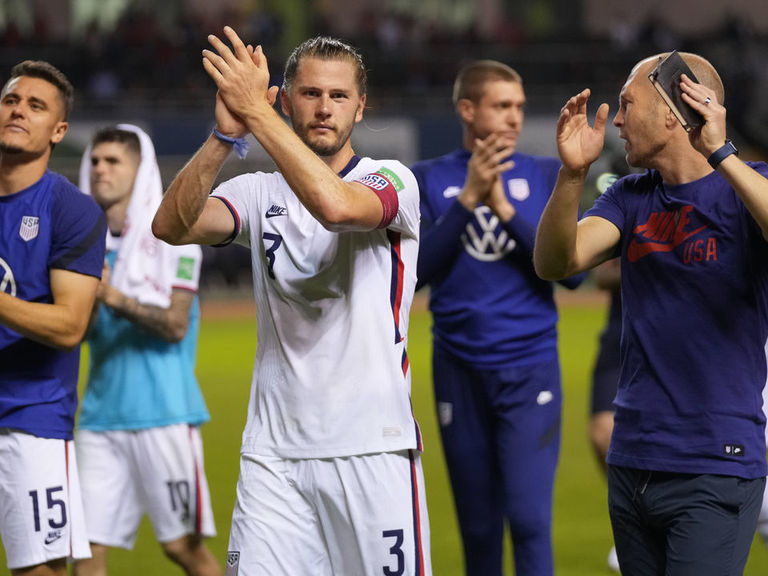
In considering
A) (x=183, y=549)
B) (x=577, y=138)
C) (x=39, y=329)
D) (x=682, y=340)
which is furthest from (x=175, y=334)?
(x=682, y=340)

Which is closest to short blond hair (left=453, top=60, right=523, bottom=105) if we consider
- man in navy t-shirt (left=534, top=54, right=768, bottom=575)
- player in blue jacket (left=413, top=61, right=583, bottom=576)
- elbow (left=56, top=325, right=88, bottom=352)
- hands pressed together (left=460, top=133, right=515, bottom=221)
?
player in blue jacket (left=413, top=61, right=583, bottom=576)

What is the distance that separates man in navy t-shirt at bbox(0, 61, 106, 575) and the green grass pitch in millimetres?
2189

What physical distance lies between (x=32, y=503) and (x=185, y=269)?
5.35ft

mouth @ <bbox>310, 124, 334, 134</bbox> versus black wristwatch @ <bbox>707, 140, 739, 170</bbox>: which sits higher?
mouth @ <bbox>310, 124, 334, 134</bbox>

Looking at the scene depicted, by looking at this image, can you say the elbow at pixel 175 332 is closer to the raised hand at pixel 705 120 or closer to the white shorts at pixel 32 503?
the white shorts at pixel 32 503

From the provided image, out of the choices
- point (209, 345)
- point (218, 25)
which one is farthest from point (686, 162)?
point (218, 25)

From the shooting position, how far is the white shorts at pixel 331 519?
361cm

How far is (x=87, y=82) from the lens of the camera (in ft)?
86.6

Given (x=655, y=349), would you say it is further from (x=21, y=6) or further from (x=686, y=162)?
(x=21, y=6)

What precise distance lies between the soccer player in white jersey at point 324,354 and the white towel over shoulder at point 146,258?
1.84 m

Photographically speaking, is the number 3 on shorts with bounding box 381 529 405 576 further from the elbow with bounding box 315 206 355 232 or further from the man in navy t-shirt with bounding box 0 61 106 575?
the man in navy t-shirt with bounding box 0 61 106 575

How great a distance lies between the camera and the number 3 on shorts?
11.9 ft

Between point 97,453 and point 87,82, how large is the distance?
2226 centimetres

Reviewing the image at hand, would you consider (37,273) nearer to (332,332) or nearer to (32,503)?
(32,503)
